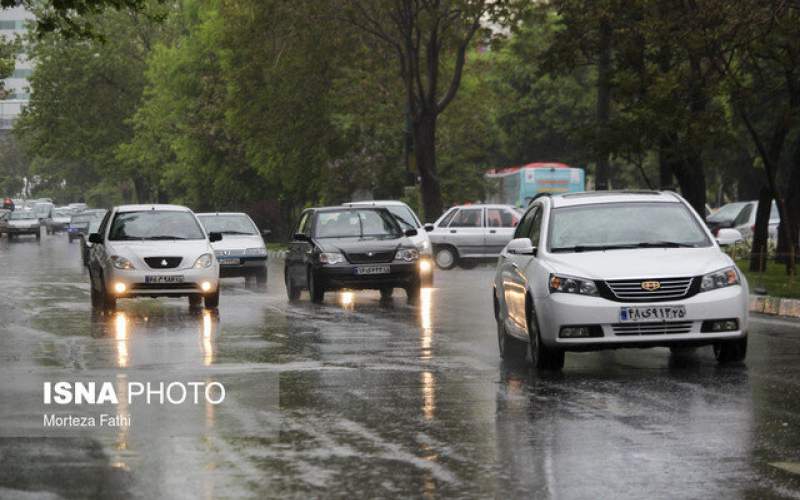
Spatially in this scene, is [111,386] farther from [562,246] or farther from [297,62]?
[297,62]

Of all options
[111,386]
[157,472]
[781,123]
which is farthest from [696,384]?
[781,123]

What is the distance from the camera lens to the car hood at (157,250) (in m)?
24.0

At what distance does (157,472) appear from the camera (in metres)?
8.51

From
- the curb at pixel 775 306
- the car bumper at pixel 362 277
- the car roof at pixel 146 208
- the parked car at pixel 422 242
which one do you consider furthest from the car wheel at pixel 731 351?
the parked car at pixel 422 242

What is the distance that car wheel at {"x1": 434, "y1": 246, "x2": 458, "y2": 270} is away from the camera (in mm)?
43597

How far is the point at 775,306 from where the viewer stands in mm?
22750

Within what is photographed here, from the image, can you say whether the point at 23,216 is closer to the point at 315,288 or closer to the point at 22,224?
the point at 22,224

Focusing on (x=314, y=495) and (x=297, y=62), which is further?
(x=297, y=62)

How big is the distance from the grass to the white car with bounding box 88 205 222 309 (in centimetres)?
868

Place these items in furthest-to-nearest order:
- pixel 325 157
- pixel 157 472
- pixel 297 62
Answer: pixel 325 157, pixel 297 62, pixel 157 472

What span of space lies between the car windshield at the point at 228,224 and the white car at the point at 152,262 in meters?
8.70

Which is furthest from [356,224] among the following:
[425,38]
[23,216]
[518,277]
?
[23,216]

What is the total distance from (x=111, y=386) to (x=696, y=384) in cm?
485

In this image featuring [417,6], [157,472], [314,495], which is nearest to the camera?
[314,495]
